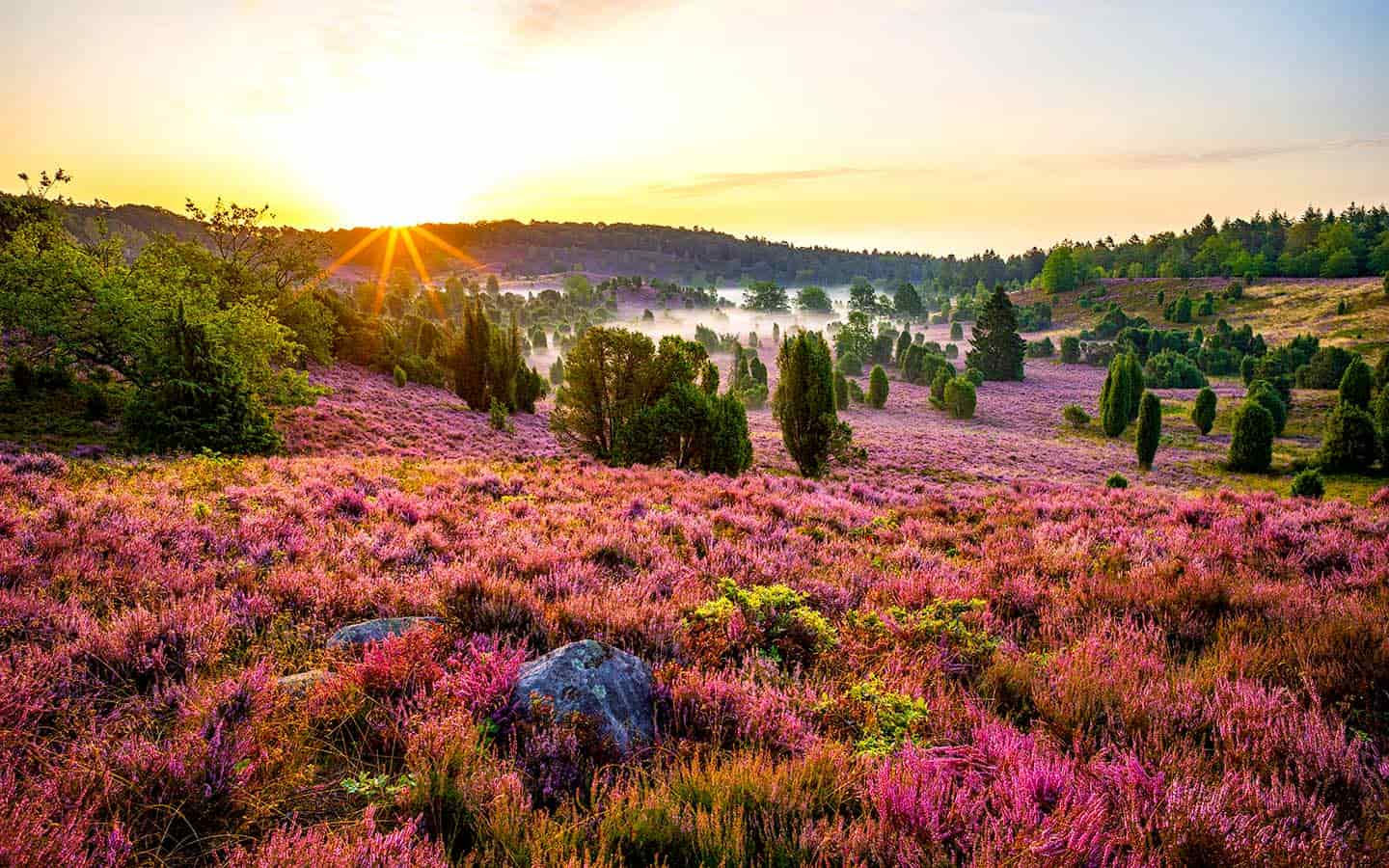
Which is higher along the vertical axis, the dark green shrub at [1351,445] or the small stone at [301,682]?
the small stone at [301,682]

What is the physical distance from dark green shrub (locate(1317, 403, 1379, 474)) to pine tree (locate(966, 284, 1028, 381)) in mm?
56528

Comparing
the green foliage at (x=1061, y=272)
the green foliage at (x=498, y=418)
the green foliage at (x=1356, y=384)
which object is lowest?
the green foliage at (x=498, y=418)

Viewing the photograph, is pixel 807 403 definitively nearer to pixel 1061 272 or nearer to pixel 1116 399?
pixel 1116 399

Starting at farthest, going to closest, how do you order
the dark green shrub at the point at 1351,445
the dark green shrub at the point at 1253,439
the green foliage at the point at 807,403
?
the dark green shrub at the point at 1253,439
the dark green shrub at the point at 1351,445
the green foliage at the point at 807,403

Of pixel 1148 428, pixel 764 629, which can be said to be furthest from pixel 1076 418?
pixel 764 629

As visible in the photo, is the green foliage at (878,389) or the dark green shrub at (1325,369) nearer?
the dark green shrub at (1325,369)

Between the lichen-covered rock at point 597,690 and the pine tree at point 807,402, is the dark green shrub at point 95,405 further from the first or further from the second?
the lichen-covered rock at point 597,690

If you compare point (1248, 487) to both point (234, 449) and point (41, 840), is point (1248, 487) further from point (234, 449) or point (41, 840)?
point (234, 449)

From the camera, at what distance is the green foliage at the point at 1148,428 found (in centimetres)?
4006

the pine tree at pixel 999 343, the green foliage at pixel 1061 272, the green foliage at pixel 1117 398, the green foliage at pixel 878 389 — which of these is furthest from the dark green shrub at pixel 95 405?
the green foliage at pixel 1061 272

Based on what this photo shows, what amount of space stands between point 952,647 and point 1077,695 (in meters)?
1.14

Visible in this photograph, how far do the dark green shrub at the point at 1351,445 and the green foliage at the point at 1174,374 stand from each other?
4910 centimetres

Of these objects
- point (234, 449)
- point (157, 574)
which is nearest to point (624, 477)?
point (157, 574)

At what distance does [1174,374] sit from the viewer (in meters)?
78.6
